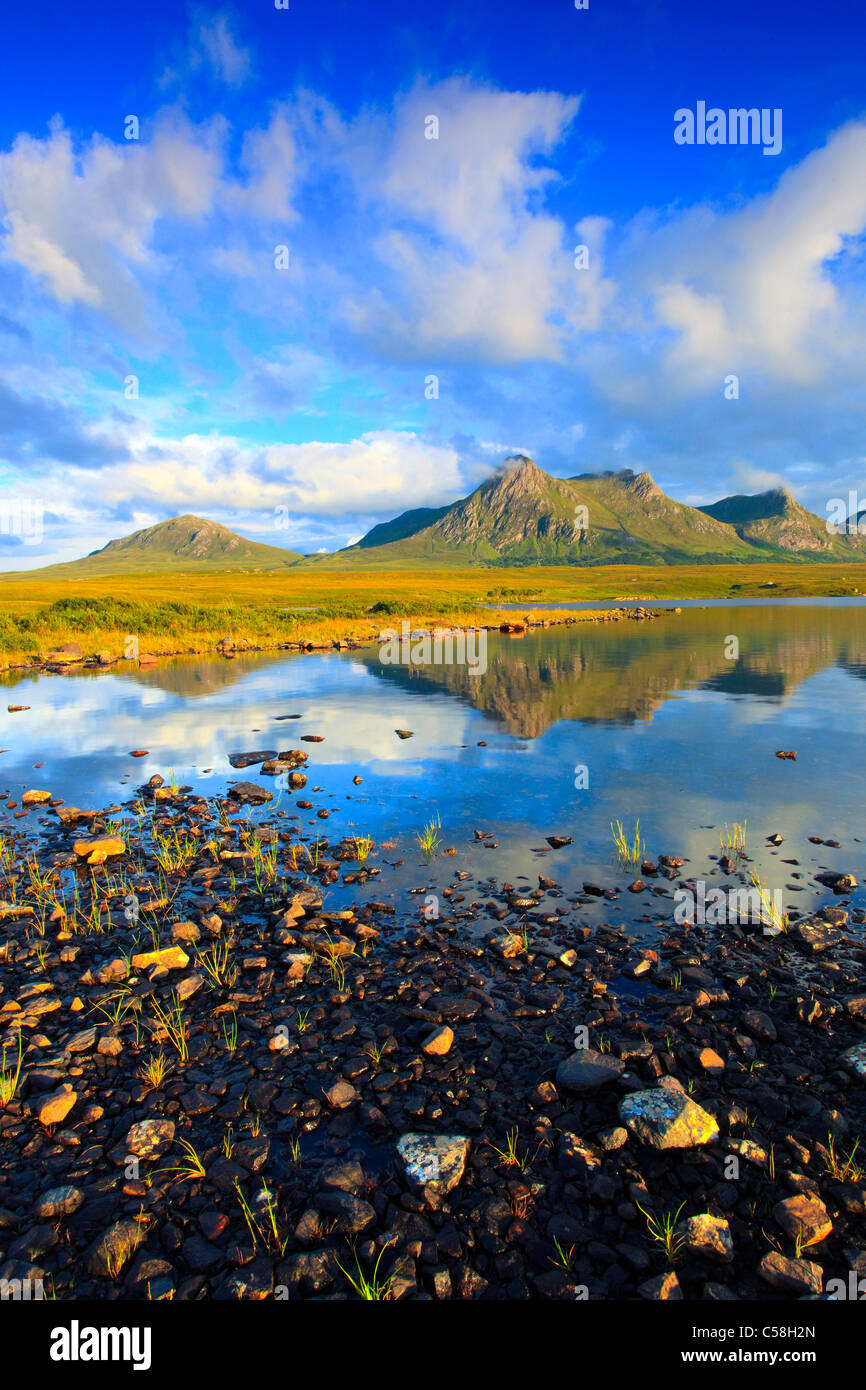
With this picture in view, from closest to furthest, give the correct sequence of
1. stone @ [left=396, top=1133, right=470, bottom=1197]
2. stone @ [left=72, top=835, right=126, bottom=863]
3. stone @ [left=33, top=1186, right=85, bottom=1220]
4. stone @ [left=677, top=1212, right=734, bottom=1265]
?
stone @ [left=677, top=1212, right=734, bottom=1265]
stone @ [left=33, top=1186, right=85, bottom=1220]
stone @ [left=396, top=1133, right=470, bottom=1197]
stone @ [left=72, top=835, right=126, bottom=863]

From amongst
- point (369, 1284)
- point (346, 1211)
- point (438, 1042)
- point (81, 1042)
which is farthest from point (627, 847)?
point (81, 1042)

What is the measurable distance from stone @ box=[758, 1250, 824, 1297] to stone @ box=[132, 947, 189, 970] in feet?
29.3

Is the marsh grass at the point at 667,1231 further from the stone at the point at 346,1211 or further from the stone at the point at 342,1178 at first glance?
the stone at the point at 342,1178

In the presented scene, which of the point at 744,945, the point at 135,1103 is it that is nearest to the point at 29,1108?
the point at 135,1103

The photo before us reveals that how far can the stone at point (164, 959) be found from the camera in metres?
10.8

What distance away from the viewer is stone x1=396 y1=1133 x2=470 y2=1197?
670 cm

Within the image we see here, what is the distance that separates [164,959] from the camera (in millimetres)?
10883

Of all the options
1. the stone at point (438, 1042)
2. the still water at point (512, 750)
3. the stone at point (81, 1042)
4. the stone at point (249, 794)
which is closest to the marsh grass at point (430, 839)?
the still water at point (512, 750)

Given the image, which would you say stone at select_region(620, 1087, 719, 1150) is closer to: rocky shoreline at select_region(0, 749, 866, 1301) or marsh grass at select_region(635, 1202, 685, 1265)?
rocky shoreline at select_region(0, 749, 866, 1301)

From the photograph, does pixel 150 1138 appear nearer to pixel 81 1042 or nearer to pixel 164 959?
pixel 81 1042

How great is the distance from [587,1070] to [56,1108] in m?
6.42

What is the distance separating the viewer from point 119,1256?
597cm

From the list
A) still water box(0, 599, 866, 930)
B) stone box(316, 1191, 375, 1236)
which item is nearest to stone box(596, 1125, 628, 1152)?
stone box(316, 1191, 375, 1236)
